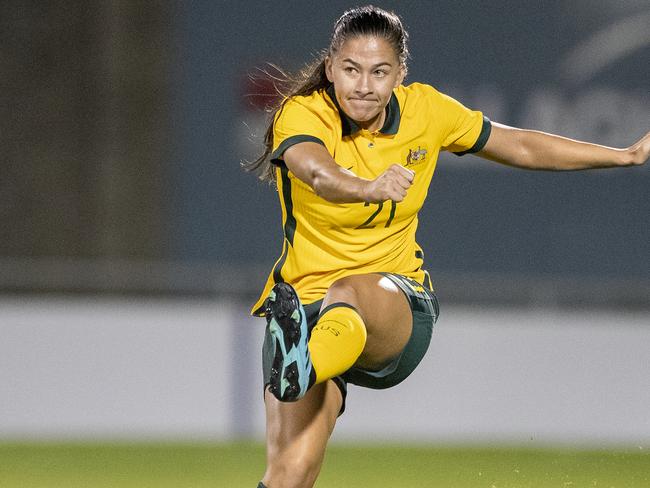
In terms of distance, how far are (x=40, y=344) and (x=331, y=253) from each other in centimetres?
473

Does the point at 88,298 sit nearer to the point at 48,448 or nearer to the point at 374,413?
the point at 48,448

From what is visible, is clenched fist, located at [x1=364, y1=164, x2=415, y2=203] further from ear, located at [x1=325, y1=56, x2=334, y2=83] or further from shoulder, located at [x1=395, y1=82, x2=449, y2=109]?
shoulder, located at [x1=395, y1=82, x2=449, y2=109]

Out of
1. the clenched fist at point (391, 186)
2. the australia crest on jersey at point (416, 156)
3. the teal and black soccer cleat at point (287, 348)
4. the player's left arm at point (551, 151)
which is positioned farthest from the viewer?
the player's left arm at point (551, 151)

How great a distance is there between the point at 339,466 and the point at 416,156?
353cm

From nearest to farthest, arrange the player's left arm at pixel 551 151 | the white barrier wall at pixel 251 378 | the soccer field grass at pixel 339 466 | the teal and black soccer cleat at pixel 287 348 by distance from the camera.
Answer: the teal and black soccer cleat at pixel 287 348
the player's left arm at pixel 551 151
the soccer field grass at pixel 339 466
the white barrier wall at pixel 251 378

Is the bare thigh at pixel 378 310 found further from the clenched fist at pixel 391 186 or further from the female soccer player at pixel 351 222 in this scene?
the clenched fist at pixel 391 186

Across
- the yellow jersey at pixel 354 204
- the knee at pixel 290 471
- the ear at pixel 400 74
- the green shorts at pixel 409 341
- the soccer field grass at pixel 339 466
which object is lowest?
the soccer field grass at pixel 339 466

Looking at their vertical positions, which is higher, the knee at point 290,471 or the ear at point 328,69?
the ear at point 328,69

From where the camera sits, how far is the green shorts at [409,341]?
427cm

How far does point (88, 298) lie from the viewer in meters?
9.07

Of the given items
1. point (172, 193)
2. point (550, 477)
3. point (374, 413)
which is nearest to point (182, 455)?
point (374, 413)

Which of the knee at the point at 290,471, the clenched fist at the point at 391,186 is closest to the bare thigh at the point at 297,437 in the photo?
the knee at the point at 290,471

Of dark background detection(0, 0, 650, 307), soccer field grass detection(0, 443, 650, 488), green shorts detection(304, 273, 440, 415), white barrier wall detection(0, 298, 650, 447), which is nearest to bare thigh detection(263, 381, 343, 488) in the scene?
green shorts detection(304, 273, 440, 415)

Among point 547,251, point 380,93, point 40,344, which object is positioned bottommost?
point 40,344
